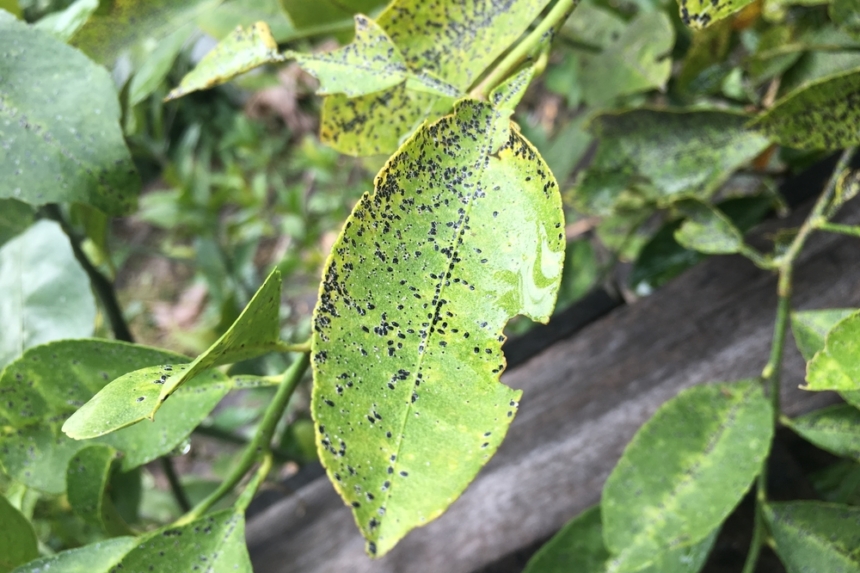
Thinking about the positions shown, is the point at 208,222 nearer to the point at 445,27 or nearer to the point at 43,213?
the point at 43,213

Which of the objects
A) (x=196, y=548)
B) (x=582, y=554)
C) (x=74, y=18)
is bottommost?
(x=582, y=554)

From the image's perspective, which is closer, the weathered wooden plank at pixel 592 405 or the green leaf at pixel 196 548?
the green leaf at pixel 196 548

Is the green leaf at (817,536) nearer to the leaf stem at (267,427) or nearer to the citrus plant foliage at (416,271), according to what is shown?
the citrus plant foliage at (416,271)

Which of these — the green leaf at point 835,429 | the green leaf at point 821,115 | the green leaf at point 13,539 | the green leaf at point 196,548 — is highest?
the green leaf at point 821,115

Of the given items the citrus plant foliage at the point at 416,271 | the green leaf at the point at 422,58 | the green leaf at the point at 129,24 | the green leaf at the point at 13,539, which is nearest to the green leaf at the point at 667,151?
the citrus plant foliage at the point at 416,271

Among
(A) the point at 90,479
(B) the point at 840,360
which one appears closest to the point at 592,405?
(B) the point at 840,360

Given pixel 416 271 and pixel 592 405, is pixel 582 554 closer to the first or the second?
pixel 592 405
